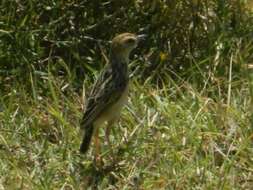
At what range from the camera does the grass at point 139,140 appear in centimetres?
768

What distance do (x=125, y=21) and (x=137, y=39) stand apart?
102 cm

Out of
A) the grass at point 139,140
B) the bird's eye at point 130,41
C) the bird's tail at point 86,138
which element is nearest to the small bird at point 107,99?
the bird's tail at point 86,138

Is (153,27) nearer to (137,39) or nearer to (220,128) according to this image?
(137,39)

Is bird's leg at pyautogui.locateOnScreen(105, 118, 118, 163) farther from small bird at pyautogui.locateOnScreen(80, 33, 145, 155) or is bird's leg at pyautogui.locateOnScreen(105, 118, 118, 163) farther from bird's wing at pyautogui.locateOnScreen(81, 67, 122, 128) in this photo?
bird's wing at pyautogui.locateOnScreen(81, 67, 122, 128)

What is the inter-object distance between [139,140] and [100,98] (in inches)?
17.6

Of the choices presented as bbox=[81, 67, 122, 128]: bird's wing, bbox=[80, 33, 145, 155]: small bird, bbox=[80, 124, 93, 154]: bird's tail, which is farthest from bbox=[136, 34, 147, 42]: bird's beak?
bbox=[80, 124, 93, 154]: bird's tail

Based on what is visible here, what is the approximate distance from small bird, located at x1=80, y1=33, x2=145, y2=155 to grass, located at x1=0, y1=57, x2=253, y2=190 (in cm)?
21

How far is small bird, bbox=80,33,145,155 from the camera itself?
7.96 meters

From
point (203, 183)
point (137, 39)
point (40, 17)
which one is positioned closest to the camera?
point (203, 183)

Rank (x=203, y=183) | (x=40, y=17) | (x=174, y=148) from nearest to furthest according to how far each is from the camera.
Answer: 1. (x=203, y=183)
2. (x=174, y=148)
3. (x=40, y=17)

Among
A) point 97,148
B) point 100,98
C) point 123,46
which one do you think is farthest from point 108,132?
point 123,46

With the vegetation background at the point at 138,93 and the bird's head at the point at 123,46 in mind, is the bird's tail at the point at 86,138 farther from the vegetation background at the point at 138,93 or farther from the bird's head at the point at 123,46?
the bird's head at the point at 123,46

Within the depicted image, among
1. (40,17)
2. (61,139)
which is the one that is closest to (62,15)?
(40,17)

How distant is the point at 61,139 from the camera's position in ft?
27.3
